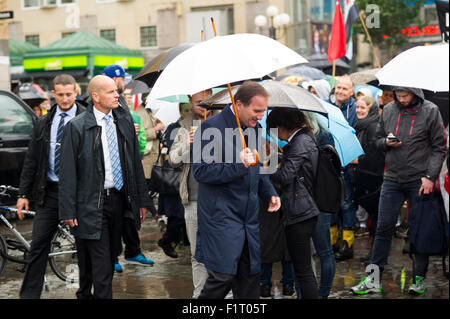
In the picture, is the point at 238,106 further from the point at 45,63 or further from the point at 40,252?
the point at 45,63

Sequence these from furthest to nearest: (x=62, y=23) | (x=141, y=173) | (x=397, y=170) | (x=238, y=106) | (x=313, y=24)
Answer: (x=62, y=23), (x=313, y=24), (x=397, y=170), (x=141, y=173), (x=238, y=106)

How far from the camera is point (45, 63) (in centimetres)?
3409

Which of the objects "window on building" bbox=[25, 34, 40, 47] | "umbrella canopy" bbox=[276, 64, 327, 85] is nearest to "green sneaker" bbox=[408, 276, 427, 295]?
"umbrella canopy" bbox=[276, 64, 327, 85]

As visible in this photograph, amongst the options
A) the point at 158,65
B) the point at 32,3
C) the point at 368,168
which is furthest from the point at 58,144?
the point at 32,3

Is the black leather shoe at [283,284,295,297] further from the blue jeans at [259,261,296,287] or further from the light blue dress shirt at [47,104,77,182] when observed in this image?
the light blue dress shirt at [47,104,77,182]

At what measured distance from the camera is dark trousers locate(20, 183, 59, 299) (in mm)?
6277

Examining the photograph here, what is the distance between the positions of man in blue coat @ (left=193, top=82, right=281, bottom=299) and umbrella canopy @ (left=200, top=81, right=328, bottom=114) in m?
0.68

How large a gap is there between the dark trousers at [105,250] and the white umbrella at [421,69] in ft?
7.54

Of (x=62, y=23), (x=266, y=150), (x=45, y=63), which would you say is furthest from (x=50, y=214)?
(x=62, y=23)

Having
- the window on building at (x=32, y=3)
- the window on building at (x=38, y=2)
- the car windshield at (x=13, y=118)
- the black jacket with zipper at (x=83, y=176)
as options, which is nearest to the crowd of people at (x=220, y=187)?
the black jacket with zipper at (x=83, y=176)

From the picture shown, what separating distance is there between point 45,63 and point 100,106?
1152 inches

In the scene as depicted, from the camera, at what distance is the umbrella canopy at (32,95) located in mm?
13477

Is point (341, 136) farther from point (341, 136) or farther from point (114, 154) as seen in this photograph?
point (114, 154)

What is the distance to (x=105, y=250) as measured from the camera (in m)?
5.77
